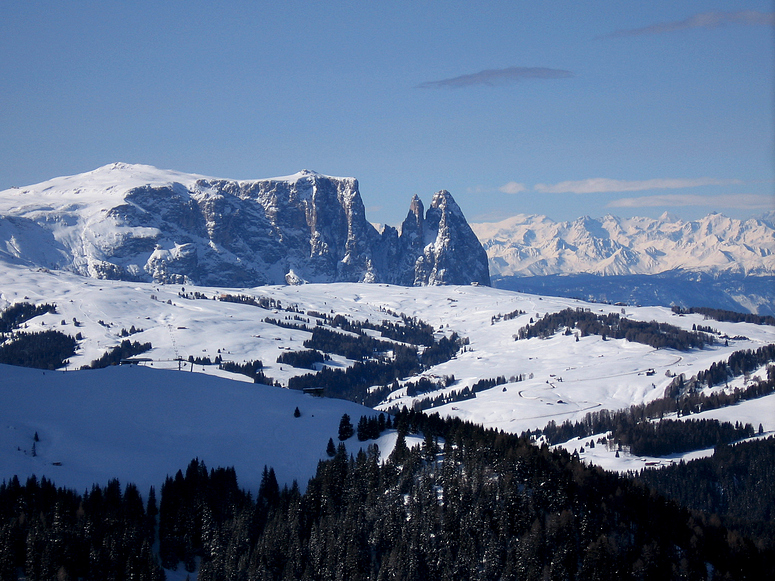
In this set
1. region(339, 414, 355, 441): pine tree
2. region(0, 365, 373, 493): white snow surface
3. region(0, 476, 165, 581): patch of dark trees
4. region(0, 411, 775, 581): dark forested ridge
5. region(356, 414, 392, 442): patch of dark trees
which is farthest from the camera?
region(339, 414, 355, 441): pine tree

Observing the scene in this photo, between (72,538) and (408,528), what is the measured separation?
48887mm

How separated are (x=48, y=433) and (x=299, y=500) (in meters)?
59.9

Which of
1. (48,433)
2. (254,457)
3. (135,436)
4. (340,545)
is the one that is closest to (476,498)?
(340,545)

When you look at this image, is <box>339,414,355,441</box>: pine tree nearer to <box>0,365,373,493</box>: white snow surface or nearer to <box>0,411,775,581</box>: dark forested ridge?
<box>0,365,373,493</box>: white snow surface

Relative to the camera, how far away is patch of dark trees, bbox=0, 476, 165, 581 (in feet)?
414

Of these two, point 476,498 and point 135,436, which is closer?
point 476,498

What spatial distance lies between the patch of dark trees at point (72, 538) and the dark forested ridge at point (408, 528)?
0.20 m

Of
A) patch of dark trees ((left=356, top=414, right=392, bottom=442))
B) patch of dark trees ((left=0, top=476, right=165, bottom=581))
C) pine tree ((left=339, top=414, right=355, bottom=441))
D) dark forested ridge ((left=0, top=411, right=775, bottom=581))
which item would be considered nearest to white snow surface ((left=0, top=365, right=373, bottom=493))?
pine tree ((left=339, top=414, right=355, bottom=441))

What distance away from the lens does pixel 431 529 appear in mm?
131375

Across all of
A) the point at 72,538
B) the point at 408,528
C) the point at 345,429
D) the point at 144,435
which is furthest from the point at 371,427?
the point at 72,538

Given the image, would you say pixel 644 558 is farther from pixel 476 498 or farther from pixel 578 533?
pixel 476 498

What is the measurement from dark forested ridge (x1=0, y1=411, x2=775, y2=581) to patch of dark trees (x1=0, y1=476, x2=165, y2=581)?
0.20 metres

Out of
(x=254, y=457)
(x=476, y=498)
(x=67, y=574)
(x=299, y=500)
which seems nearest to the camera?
(x=67, y=574)

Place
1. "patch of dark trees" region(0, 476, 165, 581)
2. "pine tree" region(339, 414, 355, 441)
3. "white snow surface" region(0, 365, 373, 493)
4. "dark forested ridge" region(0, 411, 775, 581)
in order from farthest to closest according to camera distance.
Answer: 1. "pine tree" region(339, 414, 355, 441)
2. "white snow surface" region(0, 365, 373, 493)
3. "patch of dark trees" region(0, 476, 165, 581)
4. "dark forested ridge" region(0, 411, 775, 581)
